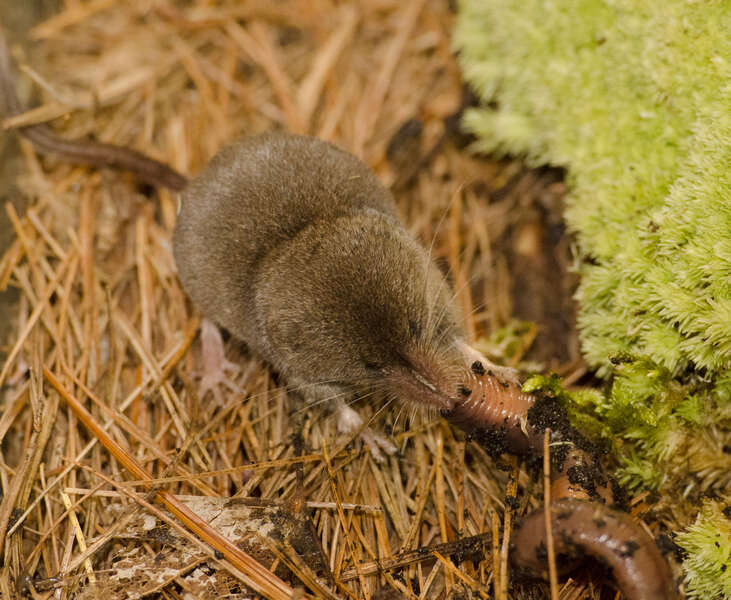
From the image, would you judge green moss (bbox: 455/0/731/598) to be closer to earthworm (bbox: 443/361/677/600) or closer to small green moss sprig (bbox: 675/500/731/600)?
small green moss sprig (bbox: 675/500/731/600)

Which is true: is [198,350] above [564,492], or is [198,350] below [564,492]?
below

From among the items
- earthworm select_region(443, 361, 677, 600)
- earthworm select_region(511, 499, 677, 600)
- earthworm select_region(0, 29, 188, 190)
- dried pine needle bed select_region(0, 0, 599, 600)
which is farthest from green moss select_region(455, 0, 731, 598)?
earthworm select_region(0, 29, 188, 190)

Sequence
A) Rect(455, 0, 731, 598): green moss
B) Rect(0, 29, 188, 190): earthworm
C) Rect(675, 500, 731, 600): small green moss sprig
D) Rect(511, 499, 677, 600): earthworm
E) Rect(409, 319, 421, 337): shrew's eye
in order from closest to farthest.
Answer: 1. Rect(511, 499, 677, 600): earthworm
2. Rect(675, 500, 731, 600): small green moss sprig
3. Rect(455, 0, 731, 598): green moss
4. Rect(409, 319, 421, 337): shrew's eye
5. Rect(0, 29, 188, 190): earthworm

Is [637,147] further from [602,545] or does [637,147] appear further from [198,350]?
[198,350]

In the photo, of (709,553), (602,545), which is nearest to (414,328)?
(602,545)

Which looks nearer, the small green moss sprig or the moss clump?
the small green moss sprig

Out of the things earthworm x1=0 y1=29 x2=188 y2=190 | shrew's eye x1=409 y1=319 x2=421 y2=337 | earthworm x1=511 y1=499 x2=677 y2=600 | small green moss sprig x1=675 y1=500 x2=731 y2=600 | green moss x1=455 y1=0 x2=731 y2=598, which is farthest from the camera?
earthworm x1=0 y1=29 x2=188 y2=190

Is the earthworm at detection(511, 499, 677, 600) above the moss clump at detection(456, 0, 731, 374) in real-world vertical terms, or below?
below
